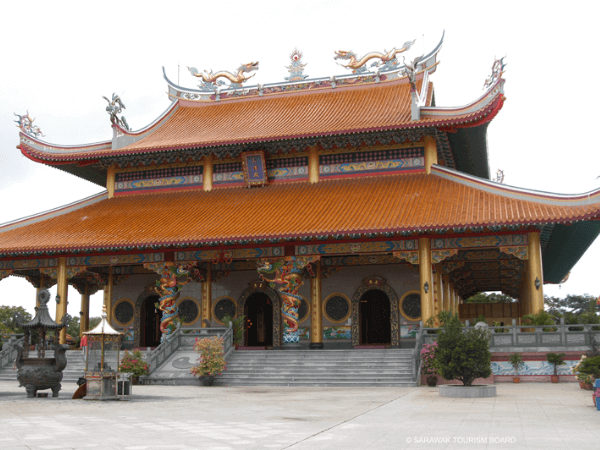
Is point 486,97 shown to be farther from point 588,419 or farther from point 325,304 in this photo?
point 588,419

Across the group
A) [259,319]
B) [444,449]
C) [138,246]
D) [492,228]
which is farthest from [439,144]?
[444,449]

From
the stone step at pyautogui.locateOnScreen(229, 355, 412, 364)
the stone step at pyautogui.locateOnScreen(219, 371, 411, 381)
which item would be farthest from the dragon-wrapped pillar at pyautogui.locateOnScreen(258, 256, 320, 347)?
the stone step at pyautogui.locateOnScreen(219, 371, 411, 381)

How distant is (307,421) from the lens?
9.91 metres

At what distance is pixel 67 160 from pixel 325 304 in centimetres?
1267

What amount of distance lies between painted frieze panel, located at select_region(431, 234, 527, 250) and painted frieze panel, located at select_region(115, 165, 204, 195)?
35.1ft

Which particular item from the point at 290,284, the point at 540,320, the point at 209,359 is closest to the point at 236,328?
the point at 290,284

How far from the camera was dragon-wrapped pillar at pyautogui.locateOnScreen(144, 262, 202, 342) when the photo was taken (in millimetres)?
23047

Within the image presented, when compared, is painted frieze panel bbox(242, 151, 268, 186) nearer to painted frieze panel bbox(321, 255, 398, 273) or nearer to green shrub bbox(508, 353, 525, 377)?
painted frieze panel bbox(321, 255, 398, 273)

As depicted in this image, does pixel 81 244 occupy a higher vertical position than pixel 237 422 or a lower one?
higher

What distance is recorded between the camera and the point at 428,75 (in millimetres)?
28906

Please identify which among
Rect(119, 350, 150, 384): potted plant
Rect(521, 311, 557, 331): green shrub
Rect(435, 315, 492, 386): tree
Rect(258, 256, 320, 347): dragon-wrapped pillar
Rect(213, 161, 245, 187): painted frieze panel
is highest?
Rect(213, 161, 245, 187): painted frieze panel

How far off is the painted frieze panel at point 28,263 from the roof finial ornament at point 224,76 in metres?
12.0

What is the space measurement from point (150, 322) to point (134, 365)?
8129 mm

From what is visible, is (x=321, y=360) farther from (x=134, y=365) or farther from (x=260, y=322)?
(x=260, y=322)
